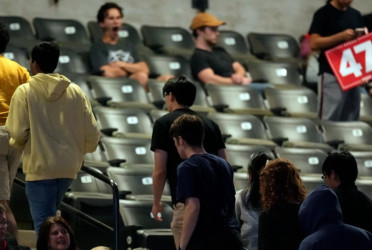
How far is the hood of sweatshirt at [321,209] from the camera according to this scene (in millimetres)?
6637

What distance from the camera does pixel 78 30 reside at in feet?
44.0

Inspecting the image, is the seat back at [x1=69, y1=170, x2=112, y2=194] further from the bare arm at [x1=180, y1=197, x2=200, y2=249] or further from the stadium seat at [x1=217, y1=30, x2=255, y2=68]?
the stadium seat at [x1=217, y1=30, x2=255, y2=68]

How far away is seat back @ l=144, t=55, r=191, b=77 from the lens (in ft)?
42.9

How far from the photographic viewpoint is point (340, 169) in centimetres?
716

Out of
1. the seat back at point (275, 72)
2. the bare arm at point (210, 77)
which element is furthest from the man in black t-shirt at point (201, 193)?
the seat back at point (275, 72)

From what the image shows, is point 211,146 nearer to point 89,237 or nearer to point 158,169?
point 158,169

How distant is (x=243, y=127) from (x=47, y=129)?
4.25 m

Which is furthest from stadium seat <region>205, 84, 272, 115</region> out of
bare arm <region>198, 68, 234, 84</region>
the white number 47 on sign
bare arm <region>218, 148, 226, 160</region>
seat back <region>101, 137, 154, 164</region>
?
bare arm <region>218, 148, 226, 160</region>

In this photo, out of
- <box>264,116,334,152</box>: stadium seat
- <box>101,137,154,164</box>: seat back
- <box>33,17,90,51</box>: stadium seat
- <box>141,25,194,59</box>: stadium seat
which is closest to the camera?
<box>101,137,154,164</box>: seat back

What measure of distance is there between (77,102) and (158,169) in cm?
74

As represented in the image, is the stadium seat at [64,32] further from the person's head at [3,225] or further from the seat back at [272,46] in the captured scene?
the person's head at [3,225]

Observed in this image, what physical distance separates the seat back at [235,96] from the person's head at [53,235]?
16.4 ft

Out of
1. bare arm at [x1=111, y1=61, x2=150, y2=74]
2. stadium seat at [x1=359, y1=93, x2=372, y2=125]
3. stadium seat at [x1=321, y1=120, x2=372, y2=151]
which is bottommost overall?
stadium seat at [x1=359, y1=93, x2=372, y2=125]

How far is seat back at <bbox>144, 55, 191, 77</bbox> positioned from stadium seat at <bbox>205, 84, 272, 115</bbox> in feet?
2.10
